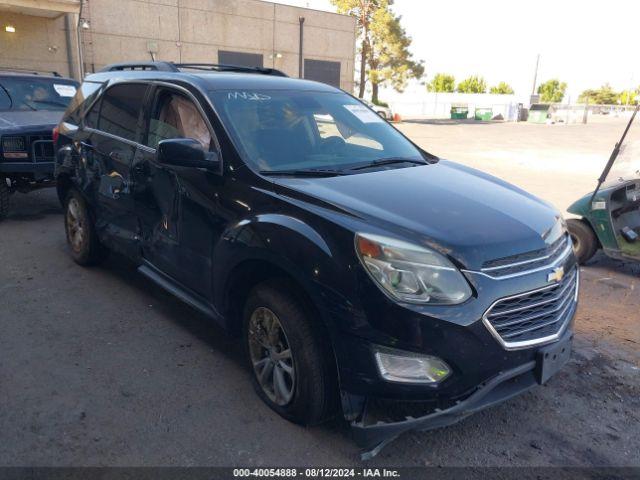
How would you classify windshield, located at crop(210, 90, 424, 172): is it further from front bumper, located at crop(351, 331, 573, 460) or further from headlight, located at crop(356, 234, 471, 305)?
front bumper, located at crop(351, 331, 573, 460)

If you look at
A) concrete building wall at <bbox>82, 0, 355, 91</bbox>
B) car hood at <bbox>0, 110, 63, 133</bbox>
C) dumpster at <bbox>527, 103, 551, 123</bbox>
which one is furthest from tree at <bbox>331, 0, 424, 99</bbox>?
car hood at <bbox>0, 110, 63, 133</bbox>

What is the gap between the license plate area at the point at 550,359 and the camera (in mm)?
2521

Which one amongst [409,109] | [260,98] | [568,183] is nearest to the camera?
[260,98]

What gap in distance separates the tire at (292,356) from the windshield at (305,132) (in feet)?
2.62

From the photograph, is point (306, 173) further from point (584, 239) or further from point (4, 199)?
point (4, 199)

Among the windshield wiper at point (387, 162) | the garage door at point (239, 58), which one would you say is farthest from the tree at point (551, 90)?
the windshield wiper at point (387, 162)

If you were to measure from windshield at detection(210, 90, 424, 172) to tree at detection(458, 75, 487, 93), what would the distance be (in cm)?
8871

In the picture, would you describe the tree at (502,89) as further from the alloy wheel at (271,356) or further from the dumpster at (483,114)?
the alloy wheel at (271,356)

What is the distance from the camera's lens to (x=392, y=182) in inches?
121

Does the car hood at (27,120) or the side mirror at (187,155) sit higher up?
the side mirror at (187,155)

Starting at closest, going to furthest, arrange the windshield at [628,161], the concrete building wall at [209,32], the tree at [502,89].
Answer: the windshield at [628,161] → the concrete building wall at [209,32] → the tree at [502,89]

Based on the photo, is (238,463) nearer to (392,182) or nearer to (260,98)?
(392,182)

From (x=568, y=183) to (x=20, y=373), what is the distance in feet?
35.9

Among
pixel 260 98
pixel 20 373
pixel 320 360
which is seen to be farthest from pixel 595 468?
pixel 20 373
